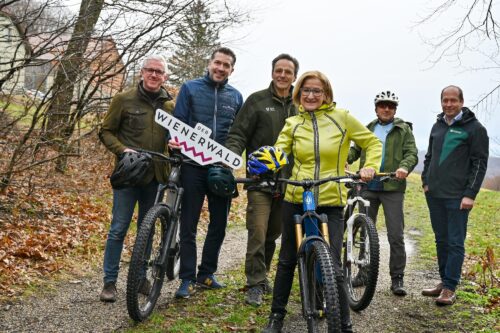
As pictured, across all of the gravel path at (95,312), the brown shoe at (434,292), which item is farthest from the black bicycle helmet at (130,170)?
the brown shoe at (434,292)

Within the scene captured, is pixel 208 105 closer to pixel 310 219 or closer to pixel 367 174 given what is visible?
pixel 310 219

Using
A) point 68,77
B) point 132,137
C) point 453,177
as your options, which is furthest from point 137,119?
point 453,177

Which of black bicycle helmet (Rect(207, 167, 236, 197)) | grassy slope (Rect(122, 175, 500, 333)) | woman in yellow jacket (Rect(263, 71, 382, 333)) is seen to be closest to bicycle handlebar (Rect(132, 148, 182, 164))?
black bicycle helmet (Rect(207, 167, 236, 197))

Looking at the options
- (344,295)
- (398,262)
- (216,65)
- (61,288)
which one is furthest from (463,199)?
(61,288)

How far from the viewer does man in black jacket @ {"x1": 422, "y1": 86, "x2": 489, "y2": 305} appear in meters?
5.33

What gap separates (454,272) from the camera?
5395 millimetres

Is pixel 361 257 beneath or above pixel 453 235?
beneath

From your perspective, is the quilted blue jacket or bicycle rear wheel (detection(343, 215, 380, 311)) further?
the quilted blue jacket

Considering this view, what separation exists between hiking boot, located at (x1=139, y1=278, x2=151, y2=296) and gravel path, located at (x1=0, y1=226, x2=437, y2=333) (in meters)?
0.27

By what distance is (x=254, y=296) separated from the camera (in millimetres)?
4992

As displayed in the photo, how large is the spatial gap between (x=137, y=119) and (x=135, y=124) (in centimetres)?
5

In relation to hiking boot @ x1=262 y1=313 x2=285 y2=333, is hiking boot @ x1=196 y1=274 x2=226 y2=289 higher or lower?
higher

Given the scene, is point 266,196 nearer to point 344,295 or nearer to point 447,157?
point 344,295

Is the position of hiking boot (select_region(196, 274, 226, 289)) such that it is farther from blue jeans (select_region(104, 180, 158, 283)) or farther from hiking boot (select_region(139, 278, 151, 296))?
hiking boot (select_region(139, 278, 151, 296))
